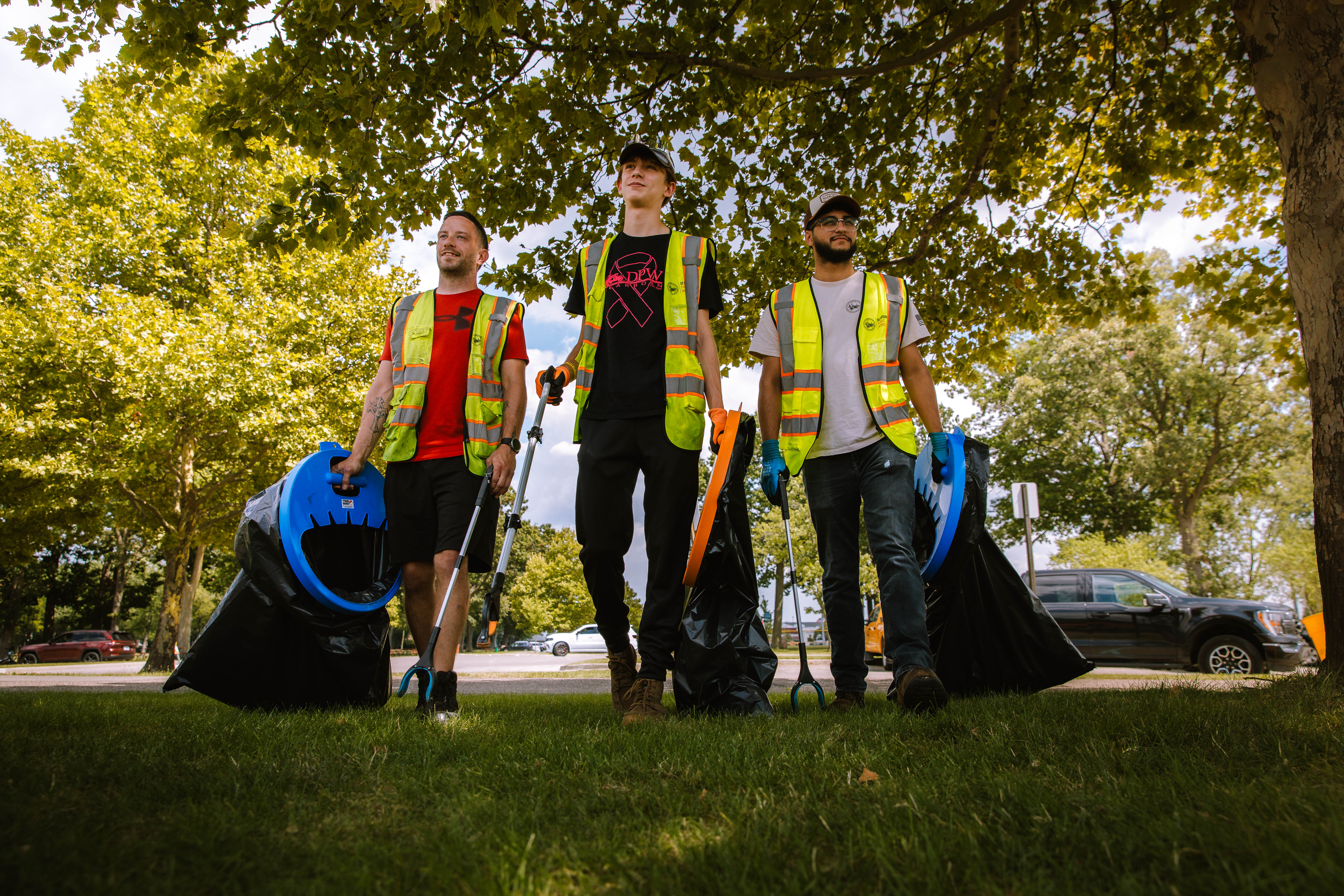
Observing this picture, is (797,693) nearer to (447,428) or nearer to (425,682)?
(425,682)

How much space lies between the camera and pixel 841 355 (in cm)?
388

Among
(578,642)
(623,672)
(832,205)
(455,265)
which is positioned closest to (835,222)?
(832,205)

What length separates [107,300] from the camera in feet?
45.5

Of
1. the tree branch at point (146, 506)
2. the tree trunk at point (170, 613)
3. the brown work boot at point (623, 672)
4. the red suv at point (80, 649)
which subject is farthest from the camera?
the red suv at point (80, 649)

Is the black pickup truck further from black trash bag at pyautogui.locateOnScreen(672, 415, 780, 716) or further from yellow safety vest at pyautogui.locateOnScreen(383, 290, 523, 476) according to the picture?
yellow safety vest at pyautogui.locateOnScreen(383, 290, 523, 476)

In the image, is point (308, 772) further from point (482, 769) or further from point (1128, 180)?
point (1128, 180)

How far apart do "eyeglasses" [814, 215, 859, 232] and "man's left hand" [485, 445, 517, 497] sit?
6.64 feet

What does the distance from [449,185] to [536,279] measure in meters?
1.35

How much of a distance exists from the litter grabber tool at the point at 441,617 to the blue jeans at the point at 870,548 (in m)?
1.62

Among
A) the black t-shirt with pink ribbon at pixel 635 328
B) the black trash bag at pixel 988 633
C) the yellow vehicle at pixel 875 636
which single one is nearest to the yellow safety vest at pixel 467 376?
the black t-shirt with pink ribbon at pixel 635 328

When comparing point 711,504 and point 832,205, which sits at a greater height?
point 832,205

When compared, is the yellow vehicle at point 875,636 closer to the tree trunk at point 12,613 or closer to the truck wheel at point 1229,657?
the truck wheel at point 1229,657

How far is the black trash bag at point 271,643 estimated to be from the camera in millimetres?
3283

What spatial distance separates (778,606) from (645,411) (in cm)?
3327
